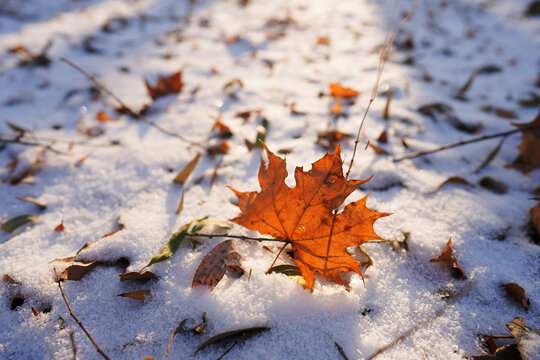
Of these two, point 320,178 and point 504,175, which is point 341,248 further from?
point 504,175

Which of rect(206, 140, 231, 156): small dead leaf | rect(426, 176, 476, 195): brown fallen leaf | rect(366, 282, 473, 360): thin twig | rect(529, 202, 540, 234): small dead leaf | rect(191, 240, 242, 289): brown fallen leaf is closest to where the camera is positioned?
rect(366, 282, 473, 360): thin twig

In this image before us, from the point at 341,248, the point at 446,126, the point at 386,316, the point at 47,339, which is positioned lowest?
the point at 47,339

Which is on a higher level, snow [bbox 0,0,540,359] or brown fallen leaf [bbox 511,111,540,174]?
brown fallen leaf [bbox 511,111,540,174]

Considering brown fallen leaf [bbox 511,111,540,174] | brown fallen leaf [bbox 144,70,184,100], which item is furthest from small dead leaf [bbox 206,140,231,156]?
brown fallen leaf [bbox 511,111,540,174]

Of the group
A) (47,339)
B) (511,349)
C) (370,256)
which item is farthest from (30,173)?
(511,349)

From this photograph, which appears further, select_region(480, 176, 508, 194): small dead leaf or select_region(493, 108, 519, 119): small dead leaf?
select_region(493, 108, 519, 119): small dead leaf

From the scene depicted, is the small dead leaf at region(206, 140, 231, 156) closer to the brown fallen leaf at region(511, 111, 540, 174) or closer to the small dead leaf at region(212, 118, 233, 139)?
the small dead leaf at region(212, 118, 233, 139)

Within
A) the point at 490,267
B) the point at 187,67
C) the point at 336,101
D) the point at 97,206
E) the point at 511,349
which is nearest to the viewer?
the point at 511,349

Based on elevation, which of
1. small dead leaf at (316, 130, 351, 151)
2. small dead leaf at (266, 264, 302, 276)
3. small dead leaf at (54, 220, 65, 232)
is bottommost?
small dead leaf at (54, 220, 65, 232)
